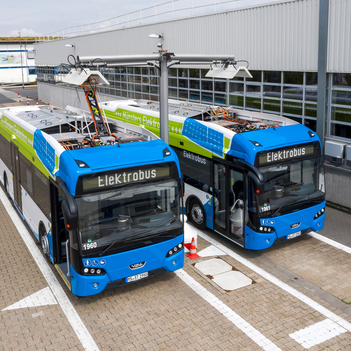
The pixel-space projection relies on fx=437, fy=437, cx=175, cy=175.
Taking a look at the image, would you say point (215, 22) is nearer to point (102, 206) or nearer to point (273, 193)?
point (273, 193)

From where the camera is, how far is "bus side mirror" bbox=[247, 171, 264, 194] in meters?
8.05

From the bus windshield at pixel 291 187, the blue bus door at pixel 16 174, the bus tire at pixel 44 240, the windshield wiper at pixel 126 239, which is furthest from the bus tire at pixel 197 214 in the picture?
the blue bus door at pixel 16 174

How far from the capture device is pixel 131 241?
23.9 feet

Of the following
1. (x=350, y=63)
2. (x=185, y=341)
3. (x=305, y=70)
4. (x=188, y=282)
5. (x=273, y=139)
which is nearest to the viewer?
(x=185, y=341)

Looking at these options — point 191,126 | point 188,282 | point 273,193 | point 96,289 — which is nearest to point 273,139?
point 273,193

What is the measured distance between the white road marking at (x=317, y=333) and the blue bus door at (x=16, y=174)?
752 centimetres

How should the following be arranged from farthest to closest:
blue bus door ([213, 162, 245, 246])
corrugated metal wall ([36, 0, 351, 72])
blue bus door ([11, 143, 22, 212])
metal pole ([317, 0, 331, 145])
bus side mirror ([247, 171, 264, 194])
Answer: metal pole ([317, 0, 331, 145])
corrugated metal wall ([36, 0, 351, 72])
blue bus door ([11, 143, 22, 212])
blue bus door ([213, 162, 245, 246])
bus side mirror ([247, 171, 264, 194])

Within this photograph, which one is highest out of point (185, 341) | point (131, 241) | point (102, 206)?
point (102, 206)

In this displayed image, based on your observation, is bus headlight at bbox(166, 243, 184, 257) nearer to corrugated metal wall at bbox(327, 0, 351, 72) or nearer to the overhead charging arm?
the overhead charging arm

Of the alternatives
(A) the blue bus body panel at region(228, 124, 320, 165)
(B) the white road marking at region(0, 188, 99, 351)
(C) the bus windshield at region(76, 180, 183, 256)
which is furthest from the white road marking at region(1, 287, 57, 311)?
(A) the blue bus body panel at region(228, 124, 320, 165)

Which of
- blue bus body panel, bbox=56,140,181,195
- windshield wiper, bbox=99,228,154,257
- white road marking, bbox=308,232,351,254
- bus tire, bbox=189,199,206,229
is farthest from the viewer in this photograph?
bus tire, bbox=189,199,206,229

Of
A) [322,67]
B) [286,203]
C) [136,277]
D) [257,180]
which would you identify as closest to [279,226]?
[286,203]

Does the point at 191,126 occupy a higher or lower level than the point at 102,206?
higher

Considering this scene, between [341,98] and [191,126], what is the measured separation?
470 cm
